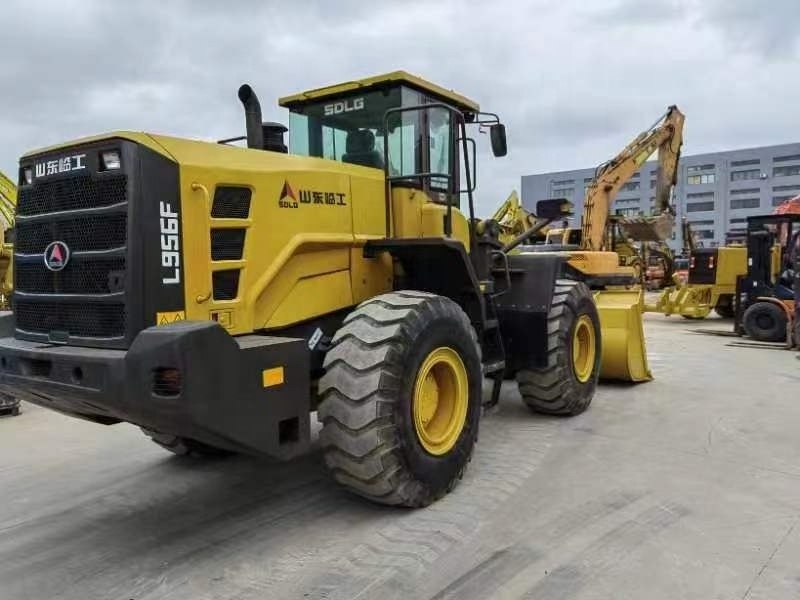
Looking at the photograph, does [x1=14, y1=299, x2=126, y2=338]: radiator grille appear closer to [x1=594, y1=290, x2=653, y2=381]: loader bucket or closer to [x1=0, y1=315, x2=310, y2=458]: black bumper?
[x1=0, y1=315, x2=310, y2=458]: black bumper

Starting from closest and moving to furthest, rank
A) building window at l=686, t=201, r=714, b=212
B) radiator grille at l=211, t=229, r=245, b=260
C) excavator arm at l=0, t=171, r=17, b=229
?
1. radiator grille at l=211, t=229, r=245, b=260
2. excavator arm at l=0, t=171, r=17, b=229
3. building window at l=686, t=201, r=714, b=212

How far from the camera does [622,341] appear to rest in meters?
8.21

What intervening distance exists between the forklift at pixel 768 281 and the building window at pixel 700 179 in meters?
64.7

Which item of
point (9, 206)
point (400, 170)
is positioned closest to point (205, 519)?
point (400, 170)

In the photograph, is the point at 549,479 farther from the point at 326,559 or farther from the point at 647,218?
the point at 647,218

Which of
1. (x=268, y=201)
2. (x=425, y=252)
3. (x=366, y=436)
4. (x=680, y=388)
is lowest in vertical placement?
(x=680, y=388)

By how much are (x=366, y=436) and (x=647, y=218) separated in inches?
635

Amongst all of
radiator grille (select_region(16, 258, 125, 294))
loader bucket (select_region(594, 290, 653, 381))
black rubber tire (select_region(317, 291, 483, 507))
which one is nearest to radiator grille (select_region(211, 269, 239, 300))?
radiator grille (select_region(16, 258, 125, 294))

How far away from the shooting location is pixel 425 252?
5.09 meters

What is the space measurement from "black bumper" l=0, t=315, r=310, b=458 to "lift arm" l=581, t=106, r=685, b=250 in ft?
47.8

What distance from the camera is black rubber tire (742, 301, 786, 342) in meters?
12.8

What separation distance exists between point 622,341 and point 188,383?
608cm

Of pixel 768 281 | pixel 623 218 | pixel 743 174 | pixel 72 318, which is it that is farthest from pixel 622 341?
pixel 743 174

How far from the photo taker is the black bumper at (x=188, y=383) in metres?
3.30
